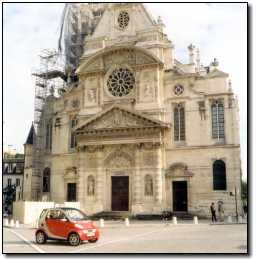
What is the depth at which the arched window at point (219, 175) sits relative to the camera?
2952 cm

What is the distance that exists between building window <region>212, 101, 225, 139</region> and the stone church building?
7 centimetres

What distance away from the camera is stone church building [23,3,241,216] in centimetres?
3002

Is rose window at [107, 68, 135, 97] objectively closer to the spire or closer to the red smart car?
the spire

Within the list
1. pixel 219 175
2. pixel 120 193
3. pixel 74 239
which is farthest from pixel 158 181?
pixel 74 239

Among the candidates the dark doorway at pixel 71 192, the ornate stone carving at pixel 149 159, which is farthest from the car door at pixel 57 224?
the dark doorway at pixel 71 192

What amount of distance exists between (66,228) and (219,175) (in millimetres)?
16659

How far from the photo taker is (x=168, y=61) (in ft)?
109

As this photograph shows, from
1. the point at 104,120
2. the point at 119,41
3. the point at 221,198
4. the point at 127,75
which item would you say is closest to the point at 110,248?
the point at 221,198

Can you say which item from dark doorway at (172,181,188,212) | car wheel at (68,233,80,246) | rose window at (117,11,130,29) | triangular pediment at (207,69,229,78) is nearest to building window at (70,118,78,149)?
rose window at (117,11,130,29)

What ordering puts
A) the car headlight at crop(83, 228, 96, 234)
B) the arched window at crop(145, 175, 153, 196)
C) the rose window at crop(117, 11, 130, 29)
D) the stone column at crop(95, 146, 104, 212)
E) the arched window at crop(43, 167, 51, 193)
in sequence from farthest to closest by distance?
the arched window at crop(43, 167, 51, 193)
the rose window at crop(117, 11, 130, 29)
the stone column at crop(95, 146, 104, 212)
the arched window at crop(145, 175, 153, 196)
the car headlight at crop(83, 228, 96, 234)

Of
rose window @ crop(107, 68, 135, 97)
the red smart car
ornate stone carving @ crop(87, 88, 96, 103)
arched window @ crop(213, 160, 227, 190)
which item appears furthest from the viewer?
ornate stone carving @ crop(87, 88, 96, 103)

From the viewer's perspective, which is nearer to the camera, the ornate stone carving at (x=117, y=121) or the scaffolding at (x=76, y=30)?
the ornate stone carving at (x=117, y=121)

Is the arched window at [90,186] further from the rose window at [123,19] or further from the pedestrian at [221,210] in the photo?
the rose window at [123,19]

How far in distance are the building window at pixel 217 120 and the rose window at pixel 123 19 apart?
9.86m
